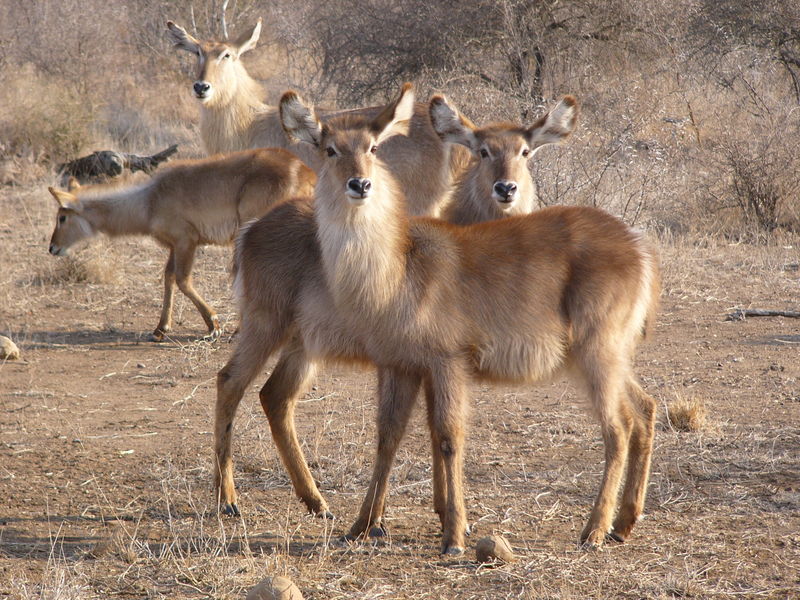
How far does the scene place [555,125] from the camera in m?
6.50

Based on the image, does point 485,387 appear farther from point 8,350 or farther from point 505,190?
point 8,350

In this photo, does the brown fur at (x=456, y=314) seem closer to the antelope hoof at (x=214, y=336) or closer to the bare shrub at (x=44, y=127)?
the antelope hoof at (x=214, y=336)

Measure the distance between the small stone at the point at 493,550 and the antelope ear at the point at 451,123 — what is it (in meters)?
3.05

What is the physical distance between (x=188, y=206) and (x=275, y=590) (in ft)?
Result: 18.7

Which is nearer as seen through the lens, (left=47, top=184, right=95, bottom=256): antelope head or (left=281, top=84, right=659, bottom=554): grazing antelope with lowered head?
(left=281, top=84, right=659, bottom=554): grazing antelope with lowered head

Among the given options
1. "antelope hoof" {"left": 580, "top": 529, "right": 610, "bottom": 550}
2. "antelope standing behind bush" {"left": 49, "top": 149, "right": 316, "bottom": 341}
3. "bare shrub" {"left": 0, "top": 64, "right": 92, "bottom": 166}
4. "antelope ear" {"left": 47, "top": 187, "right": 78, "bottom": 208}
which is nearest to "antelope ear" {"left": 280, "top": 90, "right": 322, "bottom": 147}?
"antelope hoof" {"left": 580, "top": 529, "right": 610, "bottom": 550}

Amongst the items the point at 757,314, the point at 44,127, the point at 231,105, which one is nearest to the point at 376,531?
the point at 757,314

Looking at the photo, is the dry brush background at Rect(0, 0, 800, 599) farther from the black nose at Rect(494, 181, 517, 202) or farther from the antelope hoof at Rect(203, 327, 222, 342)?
the black nose at Rect(494, 181, 517, 202)

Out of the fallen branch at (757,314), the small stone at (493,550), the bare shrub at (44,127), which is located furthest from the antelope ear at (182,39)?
the small stone at (493,550)

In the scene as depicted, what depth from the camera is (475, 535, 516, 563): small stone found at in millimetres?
4484

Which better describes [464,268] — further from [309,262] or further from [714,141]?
[714,141]

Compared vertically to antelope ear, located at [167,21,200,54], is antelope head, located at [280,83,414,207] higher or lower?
lower

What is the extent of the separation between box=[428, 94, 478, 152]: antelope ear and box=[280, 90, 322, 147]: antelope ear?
5.43ft

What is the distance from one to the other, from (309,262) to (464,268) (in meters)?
0.83
